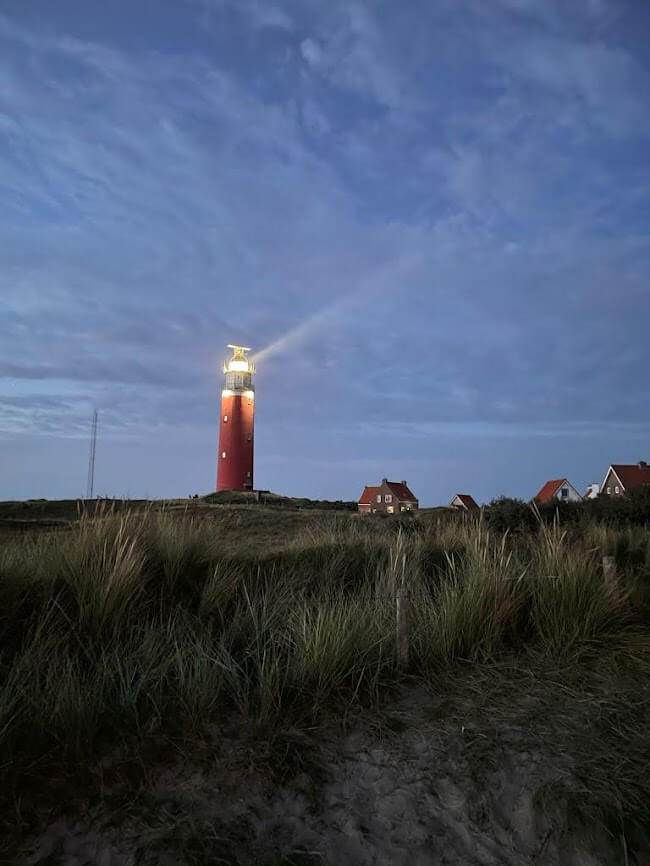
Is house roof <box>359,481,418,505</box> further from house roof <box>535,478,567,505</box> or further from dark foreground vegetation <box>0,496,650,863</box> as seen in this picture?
dark foreground vegetation <box>0,496,650,863</box>

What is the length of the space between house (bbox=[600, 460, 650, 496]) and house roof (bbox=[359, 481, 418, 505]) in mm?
16982

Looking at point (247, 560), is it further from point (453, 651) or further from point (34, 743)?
point (34, 743)

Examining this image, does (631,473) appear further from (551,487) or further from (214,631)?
(214,631)

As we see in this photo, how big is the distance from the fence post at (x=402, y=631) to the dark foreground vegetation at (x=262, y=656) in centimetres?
7

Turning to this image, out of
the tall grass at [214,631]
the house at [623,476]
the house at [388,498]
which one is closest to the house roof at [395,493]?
the house at [388,498]

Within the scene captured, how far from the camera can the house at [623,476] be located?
40.2m

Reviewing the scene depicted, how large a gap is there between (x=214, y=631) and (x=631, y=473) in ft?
141

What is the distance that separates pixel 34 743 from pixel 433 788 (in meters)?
2.22

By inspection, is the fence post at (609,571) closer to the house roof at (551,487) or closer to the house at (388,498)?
the house roof at (551,487)

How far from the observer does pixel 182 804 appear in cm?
285

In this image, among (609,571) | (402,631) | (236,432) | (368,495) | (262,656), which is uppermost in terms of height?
(236,432)

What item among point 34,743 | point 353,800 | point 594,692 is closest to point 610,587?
point 594,692

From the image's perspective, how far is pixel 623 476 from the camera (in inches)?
1603

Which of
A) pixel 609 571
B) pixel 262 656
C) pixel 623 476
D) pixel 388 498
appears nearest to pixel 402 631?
pixel 262 656
